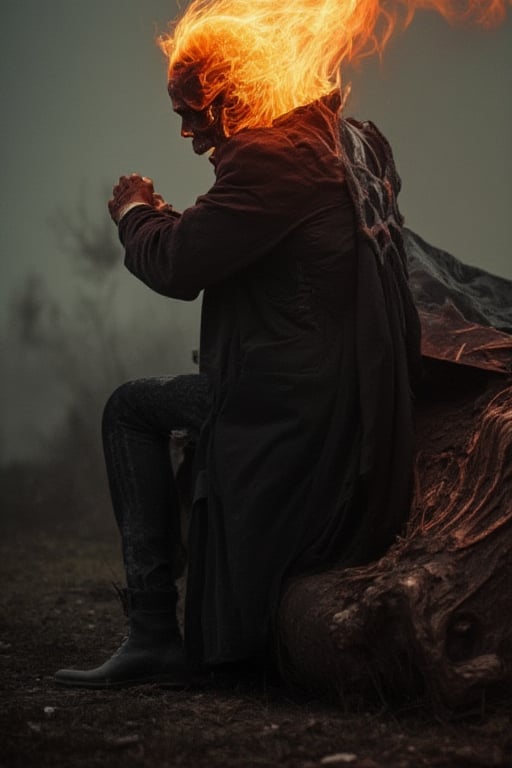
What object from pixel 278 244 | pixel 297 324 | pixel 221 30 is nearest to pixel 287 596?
pixel 297 324

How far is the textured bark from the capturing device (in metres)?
2.88

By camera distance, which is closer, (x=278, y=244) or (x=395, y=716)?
(x=395, y=716)

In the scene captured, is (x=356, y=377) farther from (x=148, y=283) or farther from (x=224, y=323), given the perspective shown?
(x=148, y=283)

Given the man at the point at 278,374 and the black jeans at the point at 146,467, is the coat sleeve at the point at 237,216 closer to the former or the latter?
the man at the point at 278,374

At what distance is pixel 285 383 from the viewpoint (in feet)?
11.6

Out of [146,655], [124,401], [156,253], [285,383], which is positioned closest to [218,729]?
[146,655]

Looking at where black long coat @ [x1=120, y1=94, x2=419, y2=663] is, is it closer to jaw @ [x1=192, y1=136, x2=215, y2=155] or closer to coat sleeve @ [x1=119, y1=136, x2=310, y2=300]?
coat sleeve @ [x1=119, y1=136, x2=310, y2=300]

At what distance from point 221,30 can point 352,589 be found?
6.10 ft

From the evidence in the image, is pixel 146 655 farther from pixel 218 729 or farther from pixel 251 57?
pixel 251 57

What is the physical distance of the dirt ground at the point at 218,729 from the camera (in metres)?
2.56

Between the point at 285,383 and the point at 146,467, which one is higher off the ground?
the point at 285,383

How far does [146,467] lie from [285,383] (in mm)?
651

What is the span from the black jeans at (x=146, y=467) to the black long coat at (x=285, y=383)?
235 millimetres

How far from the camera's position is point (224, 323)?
3654 millimetres
